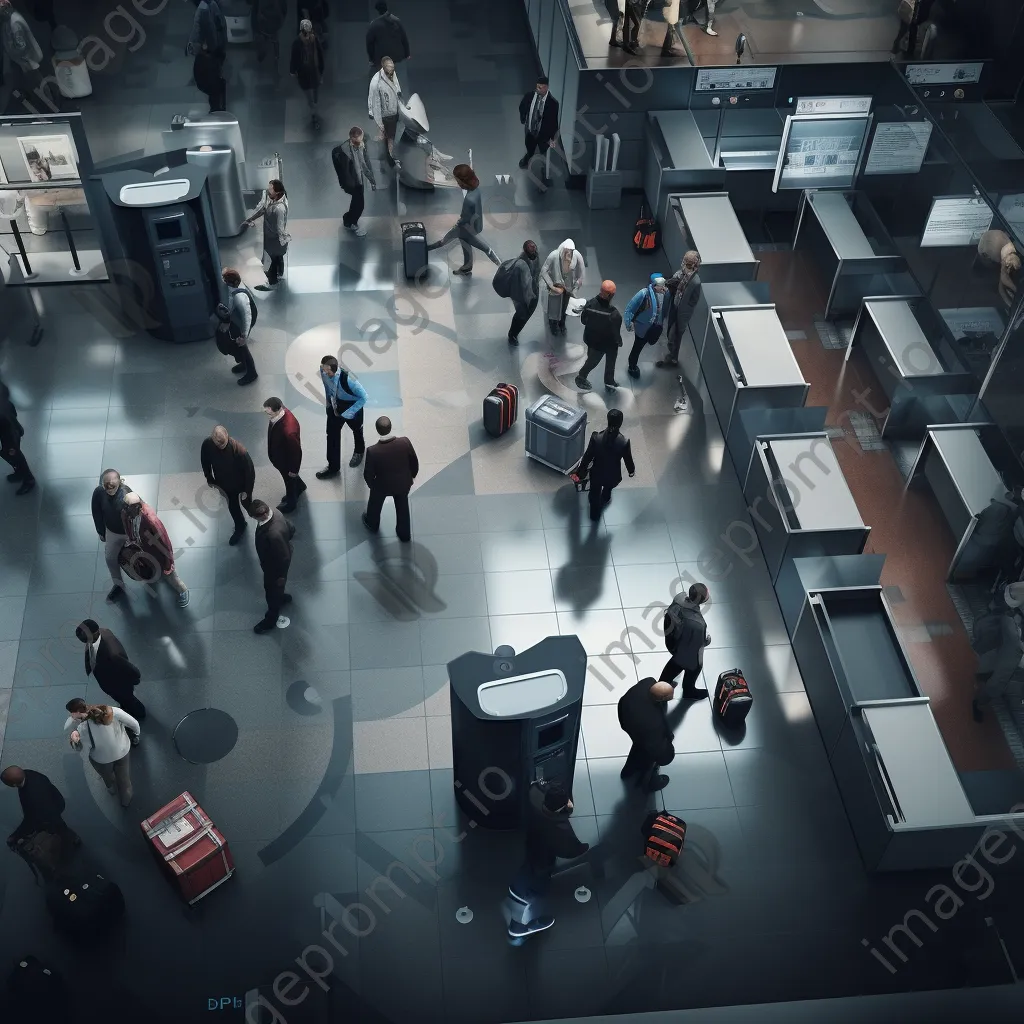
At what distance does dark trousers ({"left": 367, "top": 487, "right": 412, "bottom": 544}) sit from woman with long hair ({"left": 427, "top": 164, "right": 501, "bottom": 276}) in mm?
4222

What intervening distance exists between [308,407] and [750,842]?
7081 mm

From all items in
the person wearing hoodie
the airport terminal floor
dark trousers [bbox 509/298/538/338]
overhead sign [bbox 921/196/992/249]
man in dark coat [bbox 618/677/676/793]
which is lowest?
the airport terminal floor

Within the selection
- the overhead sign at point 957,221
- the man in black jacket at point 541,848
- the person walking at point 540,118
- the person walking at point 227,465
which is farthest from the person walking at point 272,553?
the overhead sign at point 957,221

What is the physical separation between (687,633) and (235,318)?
630 centimetres

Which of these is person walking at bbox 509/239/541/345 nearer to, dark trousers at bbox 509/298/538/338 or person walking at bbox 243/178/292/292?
dark trousers at bbox 509/298/538/338

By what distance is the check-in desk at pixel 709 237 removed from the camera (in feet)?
46.4

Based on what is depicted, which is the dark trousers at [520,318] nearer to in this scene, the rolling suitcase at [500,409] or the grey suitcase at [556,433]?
the rolling suitcase at [500,409]

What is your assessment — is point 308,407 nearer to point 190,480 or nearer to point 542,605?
point 190,480

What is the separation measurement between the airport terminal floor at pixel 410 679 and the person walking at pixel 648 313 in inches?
25.2

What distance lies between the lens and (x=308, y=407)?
1338 centimetres

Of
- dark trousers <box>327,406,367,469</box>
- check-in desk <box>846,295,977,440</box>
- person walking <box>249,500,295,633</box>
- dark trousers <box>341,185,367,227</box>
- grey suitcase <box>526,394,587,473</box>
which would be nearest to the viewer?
person walking <box>249,500,295,633</box>

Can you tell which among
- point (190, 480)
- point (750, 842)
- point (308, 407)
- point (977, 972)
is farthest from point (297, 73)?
point (977, 972)

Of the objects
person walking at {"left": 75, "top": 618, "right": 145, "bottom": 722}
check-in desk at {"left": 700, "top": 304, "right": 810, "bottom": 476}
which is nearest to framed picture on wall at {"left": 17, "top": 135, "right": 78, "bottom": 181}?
person walking at {"left": 75, "top": 618, "right": 145, "bottom": 722}

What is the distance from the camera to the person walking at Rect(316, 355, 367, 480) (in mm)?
11562
